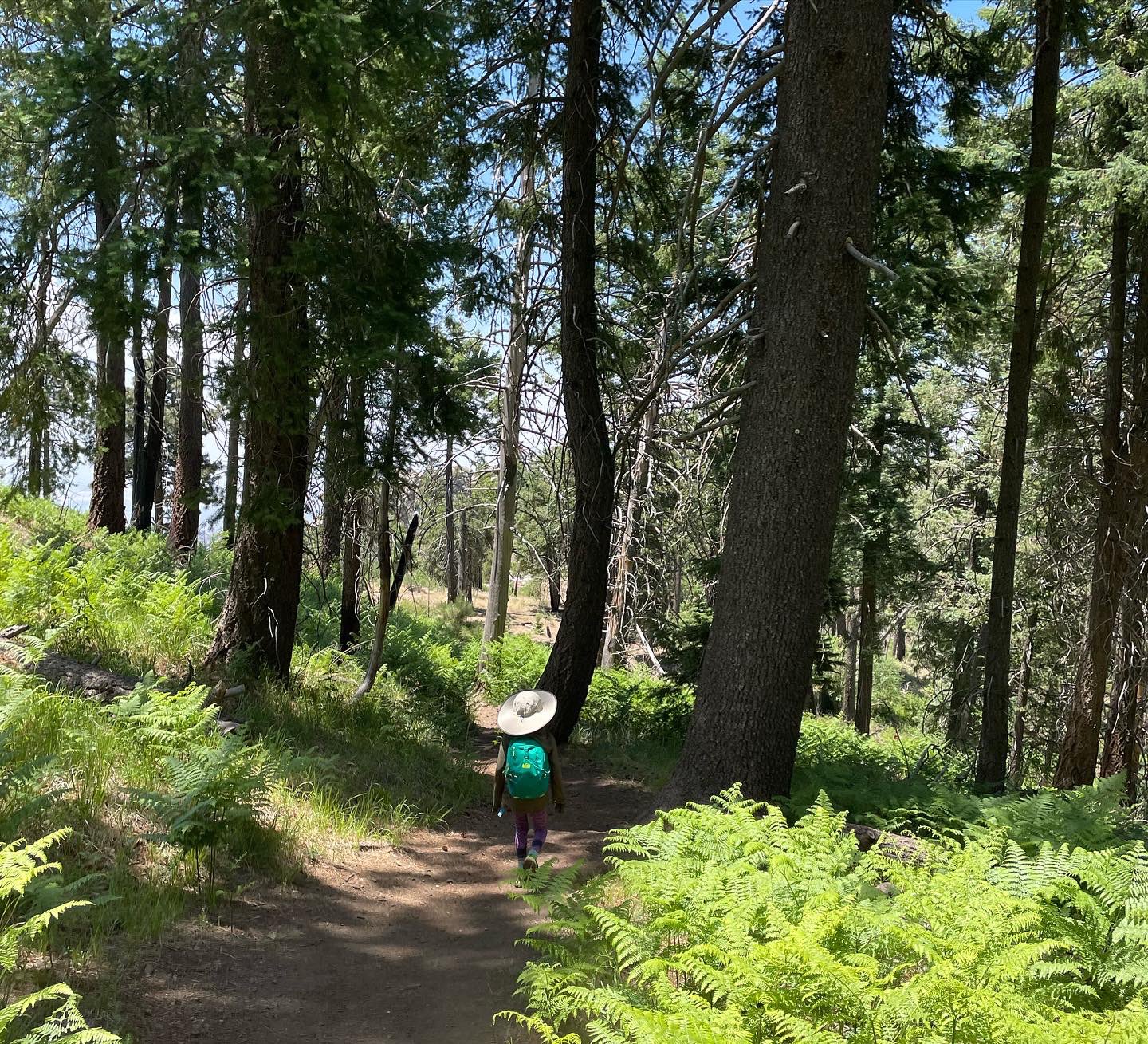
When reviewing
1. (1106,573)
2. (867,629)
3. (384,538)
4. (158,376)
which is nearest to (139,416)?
(158,376)

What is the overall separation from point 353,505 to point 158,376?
271 inches

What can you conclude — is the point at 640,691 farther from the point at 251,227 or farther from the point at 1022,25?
the point at 1022,25

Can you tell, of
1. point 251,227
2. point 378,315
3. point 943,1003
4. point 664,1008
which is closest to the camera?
point 943,1003

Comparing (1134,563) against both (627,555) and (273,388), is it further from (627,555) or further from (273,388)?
(273,388)

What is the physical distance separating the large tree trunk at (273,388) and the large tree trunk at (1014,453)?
6940 mm

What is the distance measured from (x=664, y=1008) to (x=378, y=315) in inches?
221

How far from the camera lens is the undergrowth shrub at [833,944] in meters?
3.10

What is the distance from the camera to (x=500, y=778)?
20.7ft

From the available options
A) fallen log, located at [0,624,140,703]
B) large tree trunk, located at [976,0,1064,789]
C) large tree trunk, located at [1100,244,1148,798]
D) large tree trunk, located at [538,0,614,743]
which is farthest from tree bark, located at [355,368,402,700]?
large tree trunk, located at [1100,244,1148,798]

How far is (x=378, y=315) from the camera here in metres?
7.25

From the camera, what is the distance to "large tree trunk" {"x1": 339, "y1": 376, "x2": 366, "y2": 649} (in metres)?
8.16

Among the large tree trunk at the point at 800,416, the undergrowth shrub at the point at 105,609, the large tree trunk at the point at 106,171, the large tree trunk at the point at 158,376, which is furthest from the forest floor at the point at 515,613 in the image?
the large tree trunk at the point at 800,416

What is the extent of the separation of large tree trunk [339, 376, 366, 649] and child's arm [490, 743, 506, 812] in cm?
307

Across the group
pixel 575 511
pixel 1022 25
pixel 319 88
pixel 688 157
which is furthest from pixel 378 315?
pixel 1022 25
